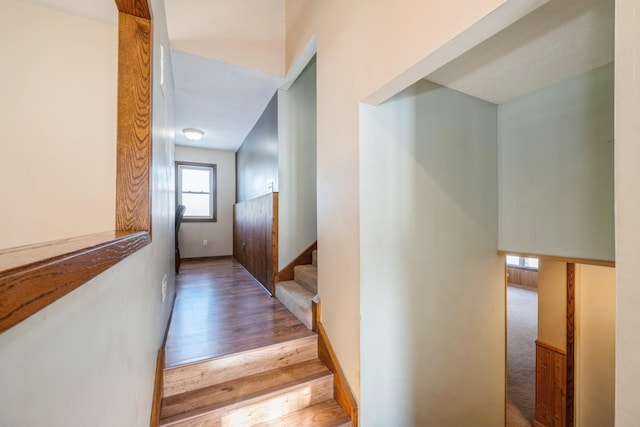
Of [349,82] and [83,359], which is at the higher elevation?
[349,82]

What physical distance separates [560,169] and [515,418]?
2836mm

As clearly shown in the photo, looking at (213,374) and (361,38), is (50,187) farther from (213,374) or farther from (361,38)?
(361,38)

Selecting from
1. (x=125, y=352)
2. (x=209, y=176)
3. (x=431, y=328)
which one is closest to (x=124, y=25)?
(x=125, y=352)

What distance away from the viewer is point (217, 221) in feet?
18.5

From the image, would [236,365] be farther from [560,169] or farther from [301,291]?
[560,169]

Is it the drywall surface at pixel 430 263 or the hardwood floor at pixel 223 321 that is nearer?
the drywall surface at pixel 430 263

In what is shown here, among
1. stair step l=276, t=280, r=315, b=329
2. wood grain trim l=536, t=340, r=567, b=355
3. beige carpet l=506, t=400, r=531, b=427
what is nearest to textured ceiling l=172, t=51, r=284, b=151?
stair step l=276, t=280, r=315, b=329

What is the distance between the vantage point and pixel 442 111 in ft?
6.30

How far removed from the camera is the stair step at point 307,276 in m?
2.56

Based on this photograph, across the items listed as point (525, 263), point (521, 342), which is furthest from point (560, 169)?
point (525, 263)

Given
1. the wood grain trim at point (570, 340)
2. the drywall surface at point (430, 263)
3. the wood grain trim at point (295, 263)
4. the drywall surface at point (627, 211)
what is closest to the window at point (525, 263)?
the wood grain trim at point (570, 340)

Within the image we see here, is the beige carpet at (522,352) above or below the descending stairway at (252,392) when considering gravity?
below

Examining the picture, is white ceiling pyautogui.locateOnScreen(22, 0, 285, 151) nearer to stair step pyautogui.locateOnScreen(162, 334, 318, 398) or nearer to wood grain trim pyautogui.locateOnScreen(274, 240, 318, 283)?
wood grain trim pyautogui.locateOnScreen(274, 240, 318, 283)

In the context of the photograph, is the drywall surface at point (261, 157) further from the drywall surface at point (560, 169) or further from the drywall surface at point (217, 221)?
the drywall surface at point (560, 169)
